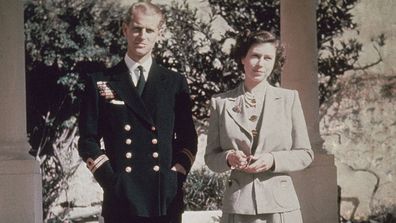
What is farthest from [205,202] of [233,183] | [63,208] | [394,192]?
[233,183]

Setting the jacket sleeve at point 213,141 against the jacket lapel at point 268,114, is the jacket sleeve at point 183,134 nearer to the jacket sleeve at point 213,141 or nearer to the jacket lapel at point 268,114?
the jacket sleeve at point 213,141

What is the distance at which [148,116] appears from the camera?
127 inches

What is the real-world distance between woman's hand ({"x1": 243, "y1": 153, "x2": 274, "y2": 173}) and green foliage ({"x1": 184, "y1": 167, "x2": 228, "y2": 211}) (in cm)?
862

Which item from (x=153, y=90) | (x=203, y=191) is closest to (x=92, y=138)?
(x=153, y=90)

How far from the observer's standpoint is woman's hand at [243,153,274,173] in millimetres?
3062

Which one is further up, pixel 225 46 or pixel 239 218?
pixel 225 46

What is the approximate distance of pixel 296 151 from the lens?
10.5 feet

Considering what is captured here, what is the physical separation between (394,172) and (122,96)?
9.47 metres

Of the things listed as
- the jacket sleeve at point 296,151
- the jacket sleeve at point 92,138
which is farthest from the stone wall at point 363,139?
the jacket sleeve at point 92,138

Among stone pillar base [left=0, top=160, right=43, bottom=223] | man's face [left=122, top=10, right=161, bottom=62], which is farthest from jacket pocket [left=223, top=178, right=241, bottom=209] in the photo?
stone pillar base [left=0, top=160, right=43, bottom=223]

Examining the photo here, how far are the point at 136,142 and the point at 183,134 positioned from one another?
0.28 meters

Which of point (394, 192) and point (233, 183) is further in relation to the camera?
point (394, 192)

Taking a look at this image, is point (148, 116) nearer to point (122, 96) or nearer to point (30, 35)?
point (122, 96)

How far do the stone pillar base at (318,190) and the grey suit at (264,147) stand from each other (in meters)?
3.81
